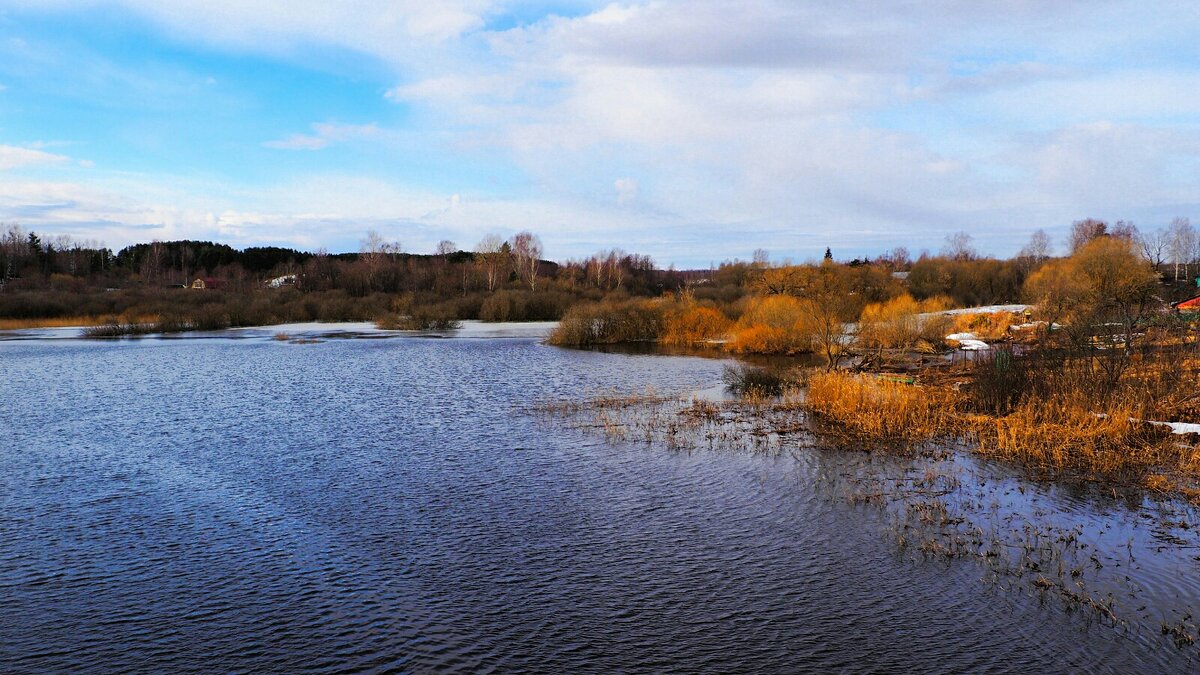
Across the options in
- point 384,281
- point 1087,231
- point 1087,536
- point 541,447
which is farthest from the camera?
point 1087,231

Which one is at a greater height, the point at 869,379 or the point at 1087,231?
the point at 1087,231

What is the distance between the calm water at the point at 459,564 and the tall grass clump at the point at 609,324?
85.9ft

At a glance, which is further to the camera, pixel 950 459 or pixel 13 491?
pixel 950 459

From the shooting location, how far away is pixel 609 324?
151 ft

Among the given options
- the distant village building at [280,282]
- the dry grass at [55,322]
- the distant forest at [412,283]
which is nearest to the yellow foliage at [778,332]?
the distant forest at [412,283]

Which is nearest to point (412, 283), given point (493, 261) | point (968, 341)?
point (493, 261)

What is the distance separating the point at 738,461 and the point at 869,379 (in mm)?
7796

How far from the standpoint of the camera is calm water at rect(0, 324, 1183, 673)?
727cm

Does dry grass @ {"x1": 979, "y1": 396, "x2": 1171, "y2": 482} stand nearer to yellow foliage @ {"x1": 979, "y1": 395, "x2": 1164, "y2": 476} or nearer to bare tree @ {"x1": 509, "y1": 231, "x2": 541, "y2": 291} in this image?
yellow foliage @ {"x1": 979, "y1": 395, "x2": 1164, "y2": 476}

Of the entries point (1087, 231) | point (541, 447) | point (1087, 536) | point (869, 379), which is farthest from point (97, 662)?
point (1087, 231)

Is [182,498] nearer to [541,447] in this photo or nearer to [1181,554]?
[541,447]

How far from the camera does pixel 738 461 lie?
48.0 feet

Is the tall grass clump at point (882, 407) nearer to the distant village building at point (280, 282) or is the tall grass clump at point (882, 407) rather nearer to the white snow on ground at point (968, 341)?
the white snow on ground at point (968, 341)

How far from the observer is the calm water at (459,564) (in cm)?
727
